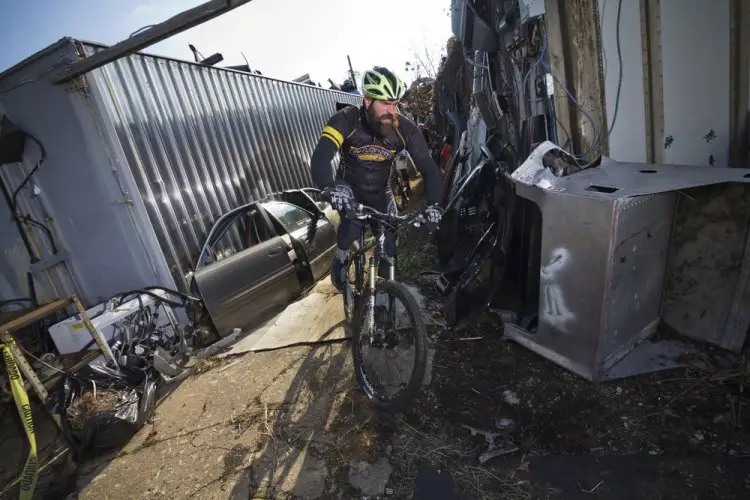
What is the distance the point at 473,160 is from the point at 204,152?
12.8ft

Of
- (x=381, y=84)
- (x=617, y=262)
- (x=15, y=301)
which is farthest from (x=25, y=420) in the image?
(x=617, y=262)

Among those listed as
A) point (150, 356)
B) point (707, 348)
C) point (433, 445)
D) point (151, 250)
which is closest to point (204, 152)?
point (151, 250)

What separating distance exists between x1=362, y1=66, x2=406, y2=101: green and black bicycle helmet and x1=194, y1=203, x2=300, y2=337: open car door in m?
2.25

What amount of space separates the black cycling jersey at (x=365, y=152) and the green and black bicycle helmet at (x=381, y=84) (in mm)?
218

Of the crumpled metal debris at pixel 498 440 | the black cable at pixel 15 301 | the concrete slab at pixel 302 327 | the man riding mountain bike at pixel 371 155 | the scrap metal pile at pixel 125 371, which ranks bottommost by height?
the crumpled metal debris at pixel 498 440

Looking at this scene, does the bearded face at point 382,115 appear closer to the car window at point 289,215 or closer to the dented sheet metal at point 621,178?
the dented sheet metal at point 621,178

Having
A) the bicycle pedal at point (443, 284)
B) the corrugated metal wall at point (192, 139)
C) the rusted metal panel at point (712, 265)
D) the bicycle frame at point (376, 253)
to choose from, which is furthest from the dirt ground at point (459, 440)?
the corrugated metal wall at point (192, 139)

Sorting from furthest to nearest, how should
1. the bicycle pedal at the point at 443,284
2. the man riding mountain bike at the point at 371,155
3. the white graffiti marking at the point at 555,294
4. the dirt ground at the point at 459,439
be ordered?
the bicycle pedal at the point at 443,284, the man riding mountain bike at the point at 371,155, the white graffiti marking at the point at 555,294, the dirt ground at the point at 459,439

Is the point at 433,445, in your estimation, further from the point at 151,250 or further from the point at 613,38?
the point at 151,250

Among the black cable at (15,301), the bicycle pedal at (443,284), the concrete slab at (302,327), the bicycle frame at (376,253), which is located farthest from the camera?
the black cable at (15,301)

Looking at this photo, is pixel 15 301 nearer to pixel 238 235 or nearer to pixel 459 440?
pixel 238 235

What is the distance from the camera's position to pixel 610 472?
6.09 ft

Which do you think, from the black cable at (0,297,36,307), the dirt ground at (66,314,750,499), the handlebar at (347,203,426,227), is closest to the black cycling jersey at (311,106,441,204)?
the handlebar at (347,203,426,227)

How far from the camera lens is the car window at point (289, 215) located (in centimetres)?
474
